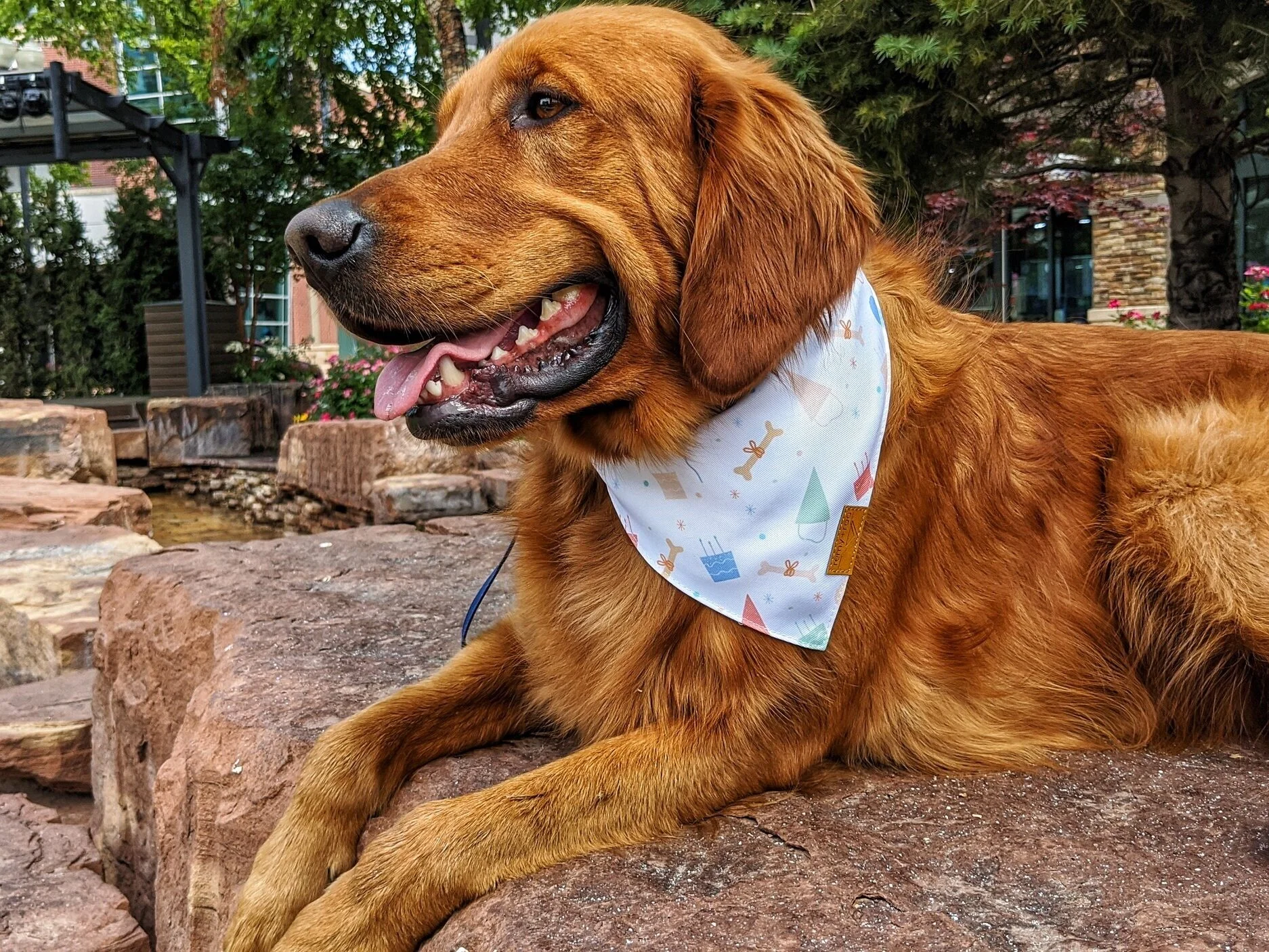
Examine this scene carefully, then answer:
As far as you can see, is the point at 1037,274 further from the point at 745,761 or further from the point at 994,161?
the point at 745,761

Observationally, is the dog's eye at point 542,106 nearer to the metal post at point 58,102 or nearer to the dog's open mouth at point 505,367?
the dog's open mouth at point 505,367

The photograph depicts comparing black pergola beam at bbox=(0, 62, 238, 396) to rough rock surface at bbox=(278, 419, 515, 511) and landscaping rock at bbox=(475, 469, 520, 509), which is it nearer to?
rough rock surface at bbox=(278, 419, 515, 511)

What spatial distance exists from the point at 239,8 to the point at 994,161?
13006 millimetres

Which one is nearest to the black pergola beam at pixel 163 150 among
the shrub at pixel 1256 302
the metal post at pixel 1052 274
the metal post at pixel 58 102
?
the metal post at pixel 58 102

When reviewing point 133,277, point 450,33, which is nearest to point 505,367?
point 450,33

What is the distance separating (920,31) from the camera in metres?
4.22

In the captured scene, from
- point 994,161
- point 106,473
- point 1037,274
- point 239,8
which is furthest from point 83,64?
point 994,161

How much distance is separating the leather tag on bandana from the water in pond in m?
8.41

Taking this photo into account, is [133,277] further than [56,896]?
Yes

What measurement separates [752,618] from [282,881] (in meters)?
1.11

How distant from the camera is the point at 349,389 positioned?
40.7ft

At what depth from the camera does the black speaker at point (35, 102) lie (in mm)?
13617

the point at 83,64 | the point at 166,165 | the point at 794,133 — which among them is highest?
the point at 83,64

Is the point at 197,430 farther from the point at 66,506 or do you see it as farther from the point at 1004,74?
the point at 1004,74
